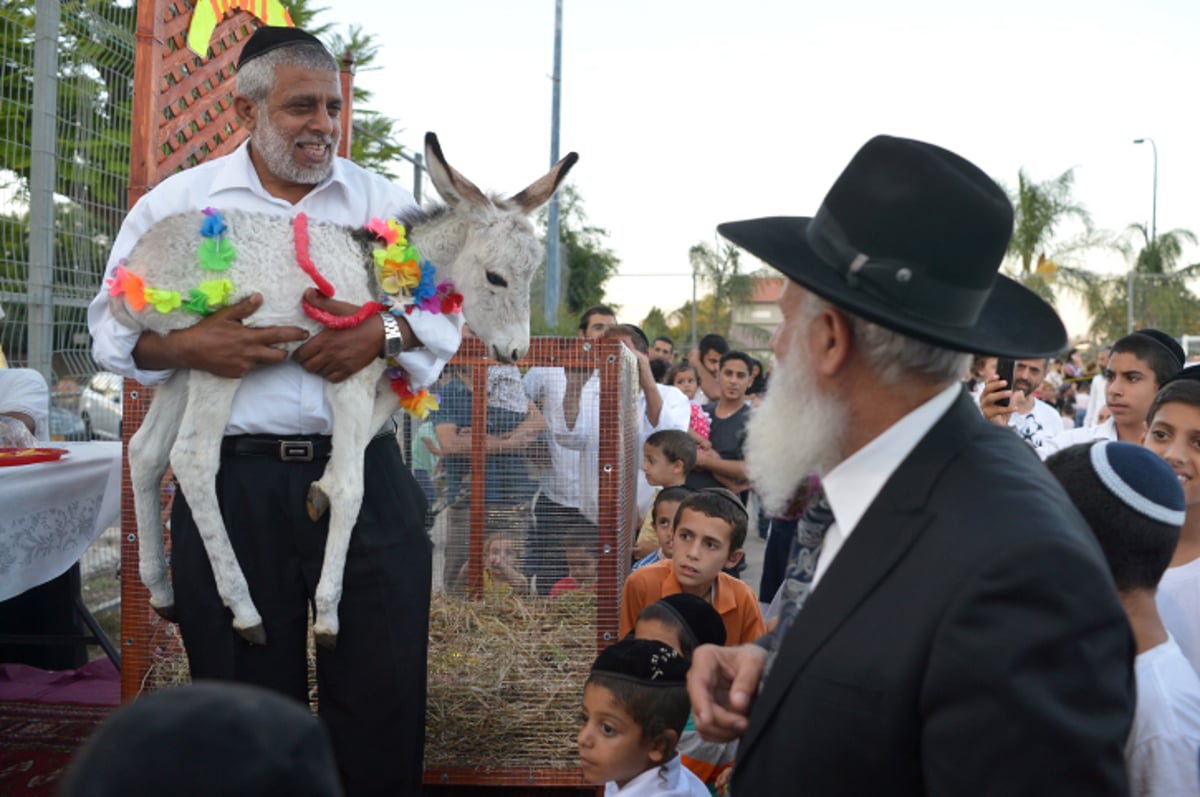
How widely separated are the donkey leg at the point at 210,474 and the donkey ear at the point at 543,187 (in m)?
1.02

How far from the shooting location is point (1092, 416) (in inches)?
325

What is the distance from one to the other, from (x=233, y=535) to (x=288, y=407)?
0.38 meters

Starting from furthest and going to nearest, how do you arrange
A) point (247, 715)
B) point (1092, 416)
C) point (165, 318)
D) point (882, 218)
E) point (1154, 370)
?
point (1092, 416) < point (1154, 370) < point (165, 318) < point (882, 218) < point (247, 715)

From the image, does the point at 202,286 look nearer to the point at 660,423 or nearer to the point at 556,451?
the point at 556,451

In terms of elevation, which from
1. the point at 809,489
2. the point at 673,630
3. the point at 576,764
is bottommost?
the point at 576,764

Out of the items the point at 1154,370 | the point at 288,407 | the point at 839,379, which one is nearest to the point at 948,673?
the point at 839,379

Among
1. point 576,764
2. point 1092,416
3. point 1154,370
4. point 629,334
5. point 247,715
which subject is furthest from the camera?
point 1092,416

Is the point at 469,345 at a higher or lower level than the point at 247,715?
higher

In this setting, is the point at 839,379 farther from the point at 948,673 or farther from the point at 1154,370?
the point at 1154,370

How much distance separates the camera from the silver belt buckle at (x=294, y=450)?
2941 mm

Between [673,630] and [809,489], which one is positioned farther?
[673,630]

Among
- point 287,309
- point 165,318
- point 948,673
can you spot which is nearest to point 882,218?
Result: point 948,673

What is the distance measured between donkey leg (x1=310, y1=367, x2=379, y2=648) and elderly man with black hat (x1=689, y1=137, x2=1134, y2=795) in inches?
50.3

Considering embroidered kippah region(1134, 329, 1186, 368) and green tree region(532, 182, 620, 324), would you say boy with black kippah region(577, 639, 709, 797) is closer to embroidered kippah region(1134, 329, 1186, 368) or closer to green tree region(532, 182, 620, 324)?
embroidered kippah region(1134, 329, 1186, 368)
